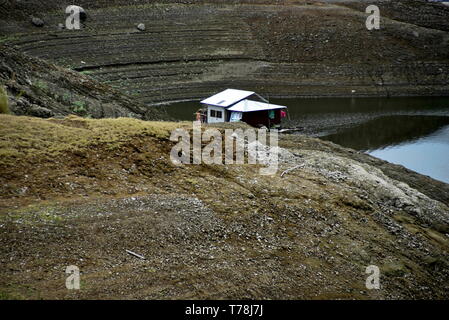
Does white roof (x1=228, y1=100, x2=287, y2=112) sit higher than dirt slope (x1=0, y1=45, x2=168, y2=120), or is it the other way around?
dirt slope (x1=0, y1=45, x2=168, y2=120)

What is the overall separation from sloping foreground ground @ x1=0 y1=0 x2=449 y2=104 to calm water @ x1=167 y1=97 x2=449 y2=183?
2644mm

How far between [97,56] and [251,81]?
45.6ft

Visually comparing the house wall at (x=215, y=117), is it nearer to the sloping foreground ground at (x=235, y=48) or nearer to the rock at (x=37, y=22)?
the sloping foreground ground at (x=235, y=48)

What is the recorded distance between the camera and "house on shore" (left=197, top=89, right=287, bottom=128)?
103 ft

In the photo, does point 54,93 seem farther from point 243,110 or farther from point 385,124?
point 385,124

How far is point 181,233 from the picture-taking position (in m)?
13.1

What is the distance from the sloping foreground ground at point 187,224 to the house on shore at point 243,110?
13.8 meters

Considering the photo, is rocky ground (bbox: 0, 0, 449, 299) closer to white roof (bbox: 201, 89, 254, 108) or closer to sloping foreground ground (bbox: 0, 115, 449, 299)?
sloping foreground ground (bbox: 0, 115, 449, 299)

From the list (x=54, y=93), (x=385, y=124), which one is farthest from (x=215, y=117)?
(x=385, y=124)

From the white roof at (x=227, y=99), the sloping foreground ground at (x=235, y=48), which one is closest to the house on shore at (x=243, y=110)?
the white roof at (x=227, y=99)

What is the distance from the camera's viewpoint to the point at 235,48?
169 feet

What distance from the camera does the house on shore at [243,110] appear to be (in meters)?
31.5

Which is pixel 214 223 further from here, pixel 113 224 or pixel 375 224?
pixel 375 224

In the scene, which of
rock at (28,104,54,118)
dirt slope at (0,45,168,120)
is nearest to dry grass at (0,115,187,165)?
rock at (28,104,54,118)
